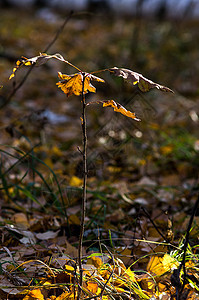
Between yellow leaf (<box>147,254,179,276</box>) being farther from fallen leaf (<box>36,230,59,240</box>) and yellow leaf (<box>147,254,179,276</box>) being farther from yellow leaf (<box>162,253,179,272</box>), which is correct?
fallen leaf (<box>36,230,59,240</box>)

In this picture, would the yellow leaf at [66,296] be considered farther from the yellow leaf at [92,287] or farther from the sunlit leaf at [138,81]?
the sunlit leaf at [138,81]

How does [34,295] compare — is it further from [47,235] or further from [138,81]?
[138,81]

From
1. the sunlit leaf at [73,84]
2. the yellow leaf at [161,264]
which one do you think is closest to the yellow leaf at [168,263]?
the yellow leaf at [161,264]

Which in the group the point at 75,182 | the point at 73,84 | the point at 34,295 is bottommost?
the point at 34,295

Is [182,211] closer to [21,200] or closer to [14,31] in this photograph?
[21,200]

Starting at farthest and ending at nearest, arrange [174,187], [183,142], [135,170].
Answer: [183,142], [135,170], [174,187]

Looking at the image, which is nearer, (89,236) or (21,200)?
(89,236)

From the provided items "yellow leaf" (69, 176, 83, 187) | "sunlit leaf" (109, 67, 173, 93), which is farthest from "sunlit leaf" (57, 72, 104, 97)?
"yellow leaf" (69, 176, 83, 187)

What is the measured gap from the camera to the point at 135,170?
244 cm

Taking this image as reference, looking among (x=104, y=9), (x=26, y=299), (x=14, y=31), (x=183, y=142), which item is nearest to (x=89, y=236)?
(x=26, y=299)

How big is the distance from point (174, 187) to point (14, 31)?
18.8 feet

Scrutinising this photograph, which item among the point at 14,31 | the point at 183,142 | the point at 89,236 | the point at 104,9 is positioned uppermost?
the point at 104,9

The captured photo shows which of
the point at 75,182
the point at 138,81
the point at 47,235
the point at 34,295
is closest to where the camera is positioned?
the point at 138,81

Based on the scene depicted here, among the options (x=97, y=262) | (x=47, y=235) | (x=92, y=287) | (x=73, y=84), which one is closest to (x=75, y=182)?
(x=47, y=235)
